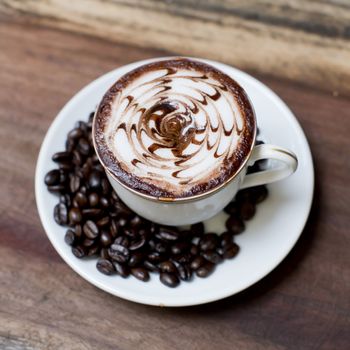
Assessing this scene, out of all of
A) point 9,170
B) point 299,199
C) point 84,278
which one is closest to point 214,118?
point 299,199

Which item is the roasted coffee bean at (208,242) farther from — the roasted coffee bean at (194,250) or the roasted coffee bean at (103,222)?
the roasted coffee bean at (103,222)

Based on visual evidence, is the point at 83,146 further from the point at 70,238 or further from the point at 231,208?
the point at 231,208

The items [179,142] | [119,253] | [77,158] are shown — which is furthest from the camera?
[77,158]

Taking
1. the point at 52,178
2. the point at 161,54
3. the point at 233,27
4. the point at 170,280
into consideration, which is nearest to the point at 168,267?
the point at 170,280

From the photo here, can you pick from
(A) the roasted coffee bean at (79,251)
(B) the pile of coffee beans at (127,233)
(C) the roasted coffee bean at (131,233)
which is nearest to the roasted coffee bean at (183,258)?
(B) the pile of coffee beans at (127,233)

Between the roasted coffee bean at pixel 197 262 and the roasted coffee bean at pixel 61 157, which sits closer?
the roasted coffee bean at pixel 197 262

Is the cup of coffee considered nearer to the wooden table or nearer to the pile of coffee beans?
the pile of coffee beans
